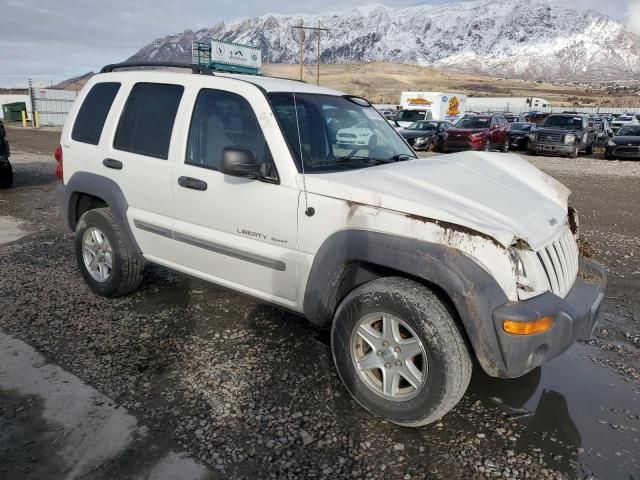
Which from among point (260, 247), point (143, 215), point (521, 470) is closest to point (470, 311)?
point (521, 470)

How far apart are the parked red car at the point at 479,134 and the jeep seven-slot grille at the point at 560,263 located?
16.4 meters

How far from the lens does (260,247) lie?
3.46 m

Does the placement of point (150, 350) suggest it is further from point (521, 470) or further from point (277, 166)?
point (521, 470)

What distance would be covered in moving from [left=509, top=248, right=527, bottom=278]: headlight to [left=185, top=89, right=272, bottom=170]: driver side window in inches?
65.7

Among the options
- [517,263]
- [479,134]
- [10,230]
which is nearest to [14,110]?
[479,134]

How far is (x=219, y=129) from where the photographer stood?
374 cm

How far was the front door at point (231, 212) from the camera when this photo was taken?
336cm

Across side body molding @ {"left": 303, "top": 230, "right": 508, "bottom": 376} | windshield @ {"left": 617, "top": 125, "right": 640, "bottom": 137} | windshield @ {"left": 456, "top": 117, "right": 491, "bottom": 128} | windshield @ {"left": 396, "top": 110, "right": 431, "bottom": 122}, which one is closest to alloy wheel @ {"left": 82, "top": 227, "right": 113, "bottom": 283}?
side body molding @ {"left": 303, "top": 230, "right": 508, "bottom": 376}

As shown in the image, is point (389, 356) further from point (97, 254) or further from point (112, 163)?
point (97, 254)

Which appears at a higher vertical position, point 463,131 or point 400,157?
point 400,157

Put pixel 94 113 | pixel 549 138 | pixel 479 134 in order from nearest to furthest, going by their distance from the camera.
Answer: pixel 94 113 → pixel 479 134 → pixel 549 138

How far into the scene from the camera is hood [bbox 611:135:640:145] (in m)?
19.0

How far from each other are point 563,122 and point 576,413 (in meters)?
20.8

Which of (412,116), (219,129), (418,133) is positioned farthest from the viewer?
(412,116)
